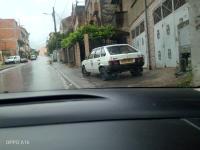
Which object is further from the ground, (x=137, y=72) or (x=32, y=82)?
(x=137, y=72)

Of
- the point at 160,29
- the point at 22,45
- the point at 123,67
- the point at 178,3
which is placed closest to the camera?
the point at 178,3

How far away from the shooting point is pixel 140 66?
19766 mm

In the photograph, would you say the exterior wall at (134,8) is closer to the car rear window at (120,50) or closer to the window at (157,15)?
the window at (157,15)

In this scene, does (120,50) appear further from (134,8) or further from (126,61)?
(134,8)

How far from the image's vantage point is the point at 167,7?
1992 centimetres

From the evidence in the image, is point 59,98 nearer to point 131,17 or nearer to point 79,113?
point 79,113

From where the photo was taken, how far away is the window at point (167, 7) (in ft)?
63.4

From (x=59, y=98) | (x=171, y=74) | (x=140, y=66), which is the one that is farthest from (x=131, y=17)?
(x=59, y=98)

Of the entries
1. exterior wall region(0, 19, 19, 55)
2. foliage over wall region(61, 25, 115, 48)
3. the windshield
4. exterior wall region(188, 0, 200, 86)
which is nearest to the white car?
the windshield

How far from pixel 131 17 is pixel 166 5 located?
1095 cm

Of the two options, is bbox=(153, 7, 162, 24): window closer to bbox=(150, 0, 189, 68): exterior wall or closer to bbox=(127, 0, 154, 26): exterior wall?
bbox=(150, 0, 189, 68): exterior wall

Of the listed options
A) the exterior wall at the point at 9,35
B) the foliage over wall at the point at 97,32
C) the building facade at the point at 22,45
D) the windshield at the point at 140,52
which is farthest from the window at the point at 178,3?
the building facade at the point at 22,45

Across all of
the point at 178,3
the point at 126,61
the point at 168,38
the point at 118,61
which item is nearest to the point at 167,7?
the point at 168,38

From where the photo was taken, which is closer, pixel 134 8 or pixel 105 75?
pixel 105 75
